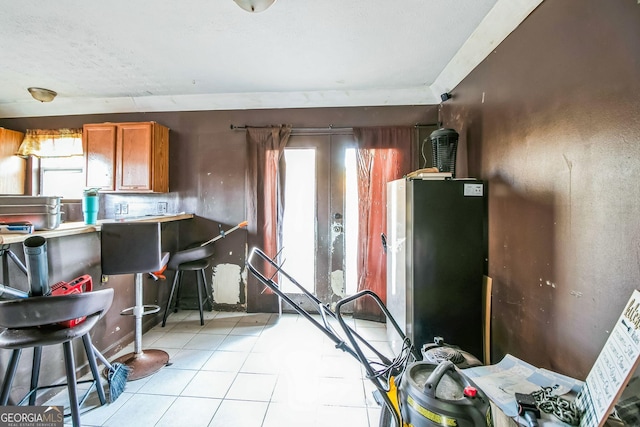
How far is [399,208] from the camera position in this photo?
211 centimetres

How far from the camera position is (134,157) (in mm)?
3148

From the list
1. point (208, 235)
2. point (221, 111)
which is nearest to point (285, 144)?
point (221, 111)

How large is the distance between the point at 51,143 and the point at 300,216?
3293 mm

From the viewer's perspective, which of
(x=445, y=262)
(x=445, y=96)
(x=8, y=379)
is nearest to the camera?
(x=8, y=379)

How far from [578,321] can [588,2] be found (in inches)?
55.9

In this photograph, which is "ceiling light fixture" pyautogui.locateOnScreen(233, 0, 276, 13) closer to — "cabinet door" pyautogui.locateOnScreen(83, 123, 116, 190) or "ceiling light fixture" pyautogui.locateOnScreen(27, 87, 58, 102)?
"cabinet door" pyautogui.locateOnScreen(83, 123, 116, 190)

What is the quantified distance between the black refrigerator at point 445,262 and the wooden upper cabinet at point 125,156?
9.38 ft

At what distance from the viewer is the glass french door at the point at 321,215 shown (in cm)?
316

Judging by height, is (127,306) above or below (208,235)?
below

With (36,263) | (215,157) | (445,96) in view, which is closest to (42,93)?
(215,157)

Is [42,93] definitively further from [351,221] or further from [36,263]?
[351,221]

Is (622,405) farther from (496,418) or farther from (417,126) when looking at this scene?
(417,126)

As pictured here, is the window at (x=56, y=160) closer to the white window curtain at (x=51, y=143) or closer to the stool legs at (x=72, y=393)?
the white window curtain at (x=51, y=143)

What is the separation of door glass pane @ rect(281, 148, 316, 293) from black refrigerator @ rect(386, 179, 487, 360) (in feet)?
4.93
